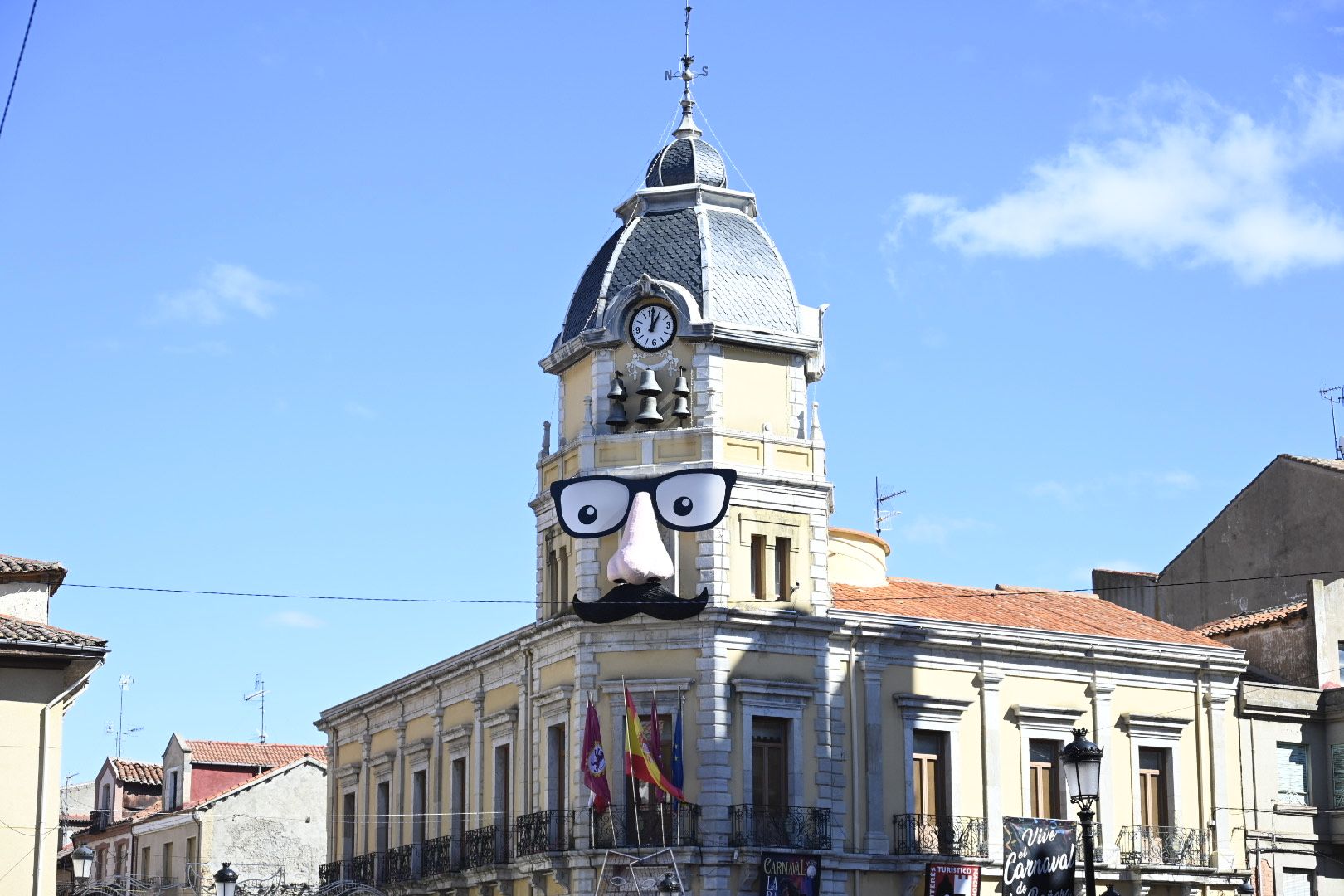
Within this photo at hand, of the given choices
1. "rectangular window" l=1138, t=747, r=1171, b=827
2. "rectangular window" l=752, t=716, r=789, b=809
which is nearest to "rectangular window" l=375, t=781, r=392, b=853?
"rectangular window" l=752, t=716, r=789, b=809

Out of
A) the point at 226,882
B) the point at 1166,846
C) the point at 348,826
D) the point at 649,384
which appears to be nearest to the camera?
the point at 226,882

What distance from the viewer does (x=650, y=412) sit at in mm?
42500

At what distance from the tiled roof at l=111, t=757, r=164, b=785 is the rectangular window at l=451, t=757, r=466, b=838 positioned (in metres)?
25.3

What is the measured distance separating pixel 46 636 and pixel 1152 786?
77.6 ft

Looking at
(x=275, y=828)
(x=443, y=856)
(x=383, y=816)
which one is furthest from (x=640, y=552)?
(x=275, y=828)

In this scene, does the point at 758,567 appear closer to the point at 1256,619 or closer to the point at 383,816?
the point at 1256,619

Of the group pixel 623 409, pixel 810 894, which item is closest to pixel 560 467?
pixel 623 409

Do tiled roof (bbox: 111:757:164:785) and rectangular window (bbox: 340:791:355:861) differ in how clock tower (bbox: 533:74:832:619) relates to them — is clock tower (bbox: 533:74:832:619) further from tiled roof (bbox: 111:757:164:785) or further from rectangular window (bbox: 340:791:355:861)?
tiled roof (bbox: 111:757:164:785)

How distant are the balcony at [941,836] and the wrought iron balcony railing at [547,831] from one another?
247 inches

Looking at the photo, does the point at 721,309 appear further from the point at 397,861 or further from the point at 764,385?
the point at 397,861

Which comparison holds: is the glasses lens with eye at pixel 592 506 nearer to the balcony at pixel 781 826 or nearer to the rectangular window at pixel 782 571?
the rectangular window at pixel 782 571

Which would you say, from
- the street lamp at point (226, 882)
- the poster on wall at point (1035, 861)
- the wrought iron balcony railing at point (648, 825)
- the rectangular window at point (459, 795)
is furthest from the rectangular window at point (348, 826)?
the street lamp at point (226, 882)

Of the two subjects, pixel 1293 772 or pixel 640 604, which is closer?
pixel 640 604

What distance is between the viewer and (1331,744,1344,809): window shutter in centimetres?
4684
